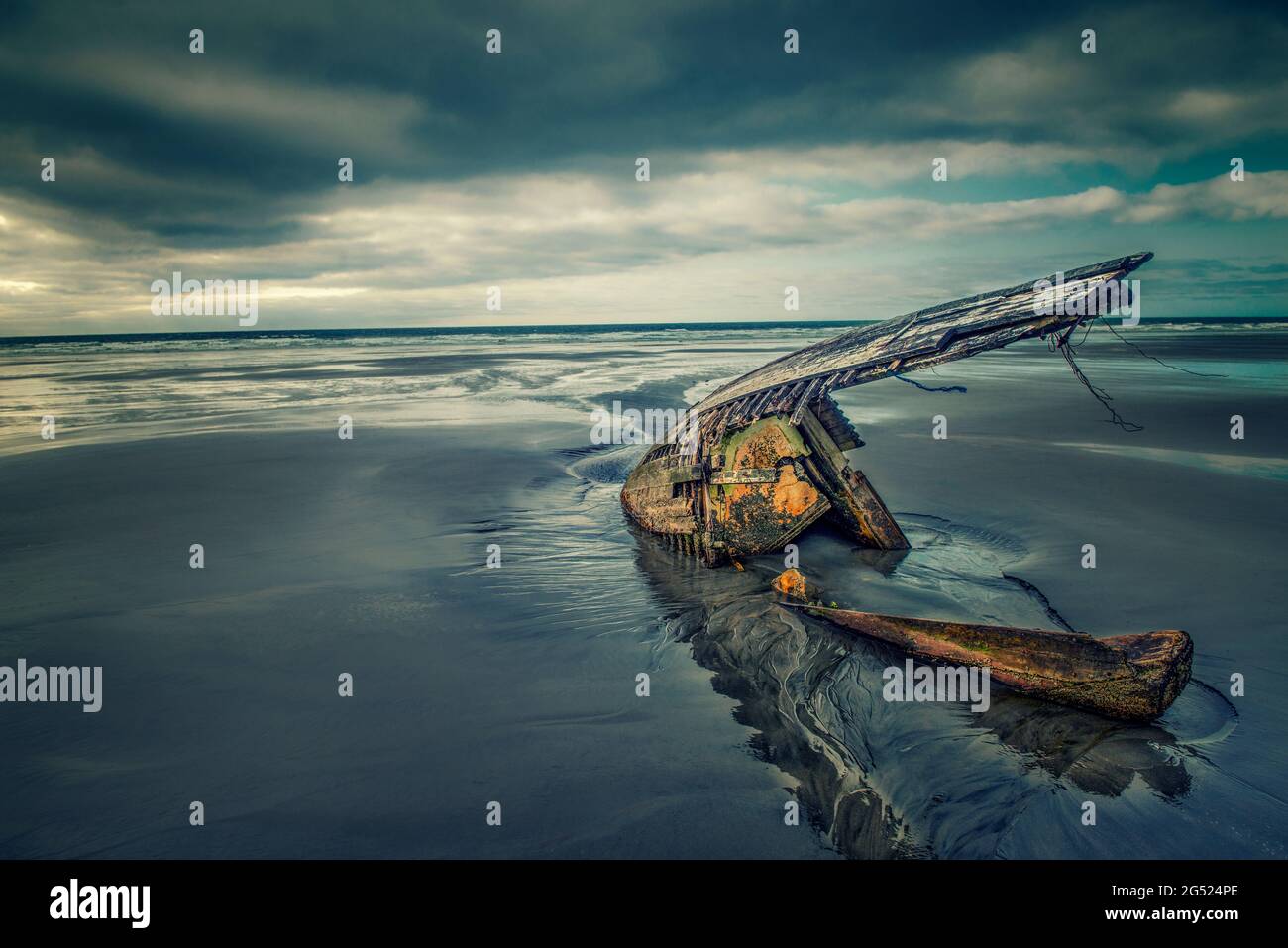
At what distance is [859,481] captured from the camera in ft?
22.8

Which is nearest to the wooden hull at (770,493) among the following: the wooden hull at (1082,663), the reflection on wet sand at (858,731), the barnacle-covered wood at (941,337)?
the barnacle-covered wood at (941,337)

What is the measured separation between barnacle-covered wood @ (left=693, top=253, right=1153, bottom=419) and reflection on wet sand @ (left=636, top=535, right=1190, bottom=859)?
7.11ft

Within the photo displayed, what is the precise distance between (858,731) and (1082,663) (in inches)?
55.9

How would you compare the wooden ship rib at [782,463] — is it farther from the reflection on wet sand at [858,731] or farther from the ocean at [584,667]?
the reflection on wet sand at [858,731]

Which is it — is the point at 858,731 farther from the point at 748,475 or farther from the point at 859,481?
the point at 859,481

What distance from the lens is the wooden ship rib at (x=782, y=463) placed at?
587cm

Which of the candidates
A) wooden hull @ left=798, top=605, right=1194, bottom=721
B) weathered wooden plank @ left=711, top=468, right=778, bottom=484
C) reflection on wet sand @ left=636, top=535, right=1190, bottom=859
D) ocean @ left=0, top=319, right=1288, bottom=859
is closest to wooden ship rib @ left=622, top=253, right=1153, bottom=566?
weathered wooden plank @ left=711, top=468, right=778, bottom=484

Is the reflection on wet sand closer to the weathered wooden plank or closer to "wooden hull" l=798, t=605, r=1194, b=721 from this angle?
"wooden hull" l=798, t=605, r=1194, b=721

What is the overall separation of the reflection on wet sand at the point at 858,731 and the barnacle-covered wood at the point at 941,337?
7.11ft

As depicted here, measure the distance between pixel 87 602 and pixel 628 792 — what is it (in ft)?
18.8

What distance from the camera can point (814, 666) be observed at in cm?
469

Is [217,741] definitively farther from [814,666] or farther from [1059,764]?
[1059,764]

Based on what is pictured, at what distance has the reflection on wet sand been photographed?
10.8 feet
